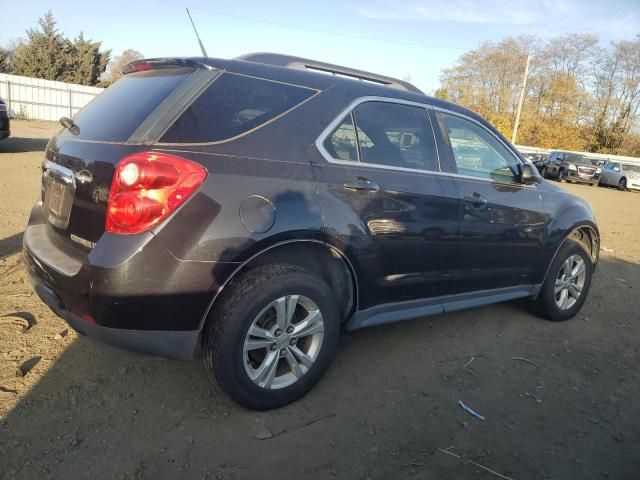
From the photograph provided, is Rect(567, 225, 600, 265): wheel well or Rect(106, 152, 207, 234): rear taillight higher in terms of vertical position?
Rect(106, 152, 207, 234): rear taillight

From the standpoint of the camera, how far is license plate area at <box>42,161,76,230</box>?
2.60 metres

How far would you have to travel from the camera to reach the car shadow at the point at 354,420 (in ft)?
7.68

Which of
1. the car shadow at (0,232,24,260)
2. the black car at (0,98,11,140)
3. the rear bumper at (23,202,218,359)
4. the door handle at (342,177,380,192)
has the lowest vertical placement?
the car shadow at (0,232,24,260)

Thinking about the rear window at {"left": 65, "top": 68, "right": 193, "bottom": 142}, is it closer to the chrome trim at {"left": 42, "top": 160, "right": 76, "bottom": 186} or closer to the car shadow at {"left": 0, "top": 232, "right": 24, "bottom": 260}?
the chrome trim at {"left": 42, "top": 160, "right": 76, "bottom": 186}

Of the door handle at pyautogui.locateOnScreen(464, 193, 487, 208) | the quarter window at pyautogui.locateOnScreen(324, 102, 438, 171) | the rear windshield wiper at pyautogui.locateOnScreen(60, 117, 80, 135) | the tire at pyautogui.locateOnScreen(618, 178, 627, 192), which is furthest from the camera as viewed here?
the tire at pyautogui.locateOnScreen(618, 178, 627, 192)

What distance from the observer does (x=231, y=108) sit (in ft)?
8.59

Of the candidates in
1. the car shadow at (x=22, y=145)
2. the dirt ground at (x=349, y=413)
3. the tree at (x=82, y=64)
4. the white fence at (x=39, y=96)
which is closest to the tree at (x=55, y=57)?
the tree at (x=82, y=64)

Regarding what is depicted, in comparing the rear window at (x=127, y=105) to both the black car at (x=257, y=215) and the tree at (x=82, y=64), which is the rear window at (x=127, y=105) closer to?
the black car at (x=257, y=215)

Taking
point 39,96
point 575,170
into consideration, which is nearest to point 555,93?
point 575,170

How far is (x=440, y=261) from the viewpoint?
11.1 ft

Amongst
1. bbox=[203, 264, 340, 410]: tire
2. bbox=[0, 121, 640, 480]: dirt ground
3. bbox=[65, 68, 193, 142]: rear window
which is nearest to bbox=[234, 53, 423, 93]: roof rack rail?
bbox=[65, 68, 193, 142]: rear window

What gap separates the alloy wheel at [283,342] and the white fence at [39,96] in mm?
28855

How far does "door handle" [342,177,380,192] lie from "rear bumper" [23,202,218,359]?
96 centimetres

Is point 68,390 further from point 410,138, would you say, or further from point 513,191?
point 513,191
